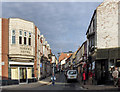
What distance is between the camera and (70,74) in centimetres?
2612

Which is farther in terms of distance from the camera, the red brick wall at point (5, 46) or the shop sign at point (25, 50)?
the shop sign at point (25, 50)

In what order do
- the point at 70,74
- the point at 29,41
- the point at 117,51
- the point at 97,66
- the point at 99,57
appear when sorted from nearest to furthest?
1. the point at 117,51
2. the point at 99,57
3. the point at 97,66
4. the point at 29,41
5. the point at 70,74

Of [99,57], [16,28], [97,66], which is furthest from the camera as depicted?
[16,28]

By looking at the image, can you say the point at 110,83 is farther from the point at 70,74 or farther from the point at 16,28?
the point at 16,28

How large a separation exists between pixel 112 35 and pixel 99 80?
5530mm

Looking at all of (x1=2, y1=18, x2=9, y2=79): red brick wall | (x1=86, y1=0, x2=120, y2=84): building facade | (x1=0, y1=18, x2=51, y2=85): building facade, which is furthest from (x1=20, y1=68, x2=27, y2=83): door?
(x1=86, y1=0, x2=120, y2=84): building facade

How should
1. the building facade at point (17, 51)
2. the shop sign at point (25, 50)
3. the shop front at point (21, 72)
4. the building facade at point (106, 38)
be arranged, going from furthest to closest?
1. the shop sign at point (25, 50)
2. the shop front at point (21, 72)
3. the building facade at point (17, 51)
4. the building facade at point (106, 38)

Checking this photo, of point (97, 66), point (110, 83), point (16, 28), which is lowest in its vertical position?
point (110, 83)

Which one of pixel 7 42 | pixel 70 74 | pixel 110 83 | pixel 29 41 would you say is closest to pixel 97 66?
pixel 110 83

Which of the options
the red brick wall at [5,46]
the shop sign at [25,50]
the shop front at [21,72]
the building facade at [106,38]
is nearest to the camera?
the building facade at [106,38]

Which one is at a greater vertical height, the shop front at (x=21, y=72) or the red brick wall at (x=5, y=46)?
the red brick wall at (x=5, y=46)

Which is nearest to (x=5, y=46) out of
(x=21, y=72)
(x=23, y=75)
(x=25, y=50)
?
(x=25, y=50)

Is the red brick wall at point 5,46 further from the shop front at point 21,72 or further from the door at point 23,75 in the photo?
the door at point 23,75

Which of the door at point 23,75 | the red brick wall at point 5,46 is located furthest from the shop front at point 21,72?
the red brick wall at point 5,46
